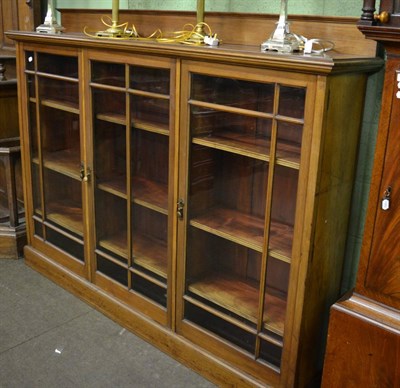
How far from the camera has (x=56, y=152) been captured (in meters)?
2.64

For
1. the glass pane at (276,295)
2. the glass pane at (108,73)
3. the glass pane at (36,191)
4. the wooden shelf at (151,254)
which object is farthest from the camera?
the glass pane at (36,191)

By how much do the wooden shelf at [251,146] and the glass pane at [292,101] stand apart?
0.32 ft

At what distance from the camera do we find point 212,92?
5.98 feet

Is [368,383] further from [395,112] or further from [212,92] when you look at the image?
[212,92]

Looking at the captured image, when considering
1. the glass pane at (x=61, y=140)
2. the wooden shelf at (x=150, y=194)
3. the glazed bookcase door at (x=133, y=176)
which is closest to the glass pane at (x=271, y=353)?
the glazed bookcase door at (x=133, y=176)

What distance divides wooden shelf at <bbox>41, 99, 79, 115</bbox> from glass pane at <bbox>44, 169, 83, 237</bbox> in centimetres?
34

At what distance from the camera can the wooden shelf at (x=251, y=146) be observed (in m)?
1.65

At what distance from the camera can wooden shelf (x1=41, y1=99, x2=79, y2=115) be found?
2.40 meters

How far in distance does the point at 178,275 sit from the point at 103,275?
520mm

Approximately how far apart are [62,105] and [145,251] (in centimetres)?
79

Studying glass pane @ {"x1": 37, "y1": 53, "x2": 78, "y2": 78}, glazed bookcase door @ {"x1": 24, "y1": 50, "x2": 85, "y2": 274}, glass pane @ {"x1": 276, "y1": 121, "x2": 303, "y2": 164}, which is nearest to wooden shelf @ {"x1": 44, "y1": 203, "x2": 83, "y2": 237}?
glazed bookcase door @ {"x1": 24, "y1": 50, "x2": 85, "y2": 274}

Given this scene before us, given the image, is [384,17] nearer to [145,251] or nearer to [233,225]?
[233,225]

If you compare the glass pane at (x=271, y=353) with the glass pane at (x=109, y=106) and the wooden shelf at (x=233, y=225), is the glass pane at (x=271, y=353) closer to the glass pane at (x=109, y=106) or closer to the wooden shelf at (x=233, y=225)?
the wooden shelf at (x=233, y=225)

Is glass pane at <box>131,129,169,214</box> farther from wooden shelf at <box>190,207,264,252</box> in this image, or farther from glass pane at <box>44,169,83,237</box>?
glass pane at <box>44,169,83,237</box>
